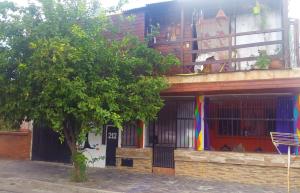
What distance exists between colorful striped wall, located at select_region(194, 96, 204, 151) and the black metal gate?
239 inches

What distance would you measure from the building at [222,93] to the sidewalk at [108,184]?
685 millimetres

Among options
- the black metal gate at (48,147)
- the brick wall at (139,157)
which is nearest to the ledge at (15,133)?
the black metal gate at (48,147)

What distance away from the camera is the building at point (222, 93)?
10.9 metres

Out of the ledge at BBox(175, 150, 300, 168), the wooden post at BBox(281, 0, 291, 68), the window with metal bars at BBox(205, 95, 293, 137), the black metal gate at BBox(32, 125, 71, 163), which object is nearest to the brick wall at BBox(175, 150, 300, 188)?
the ledge at BBox(175, 150, 300, 168)

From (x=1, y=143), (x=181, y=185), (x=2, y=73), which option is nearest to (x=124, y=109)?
(x=181, y=185)

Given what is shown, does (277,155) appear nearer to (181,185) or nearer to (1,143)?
(181,185)

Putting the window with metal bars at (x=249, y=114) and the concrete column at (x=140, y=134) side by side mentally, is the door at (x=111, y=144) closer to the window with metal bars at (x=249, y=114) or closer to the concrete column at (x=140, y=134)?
the concrete column at (x=140, y=134)

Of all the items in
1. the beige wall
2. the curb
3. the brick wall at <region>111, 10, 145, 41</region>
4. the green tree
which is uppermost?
the brick wall at <region>111, 10, 145, 41</region>

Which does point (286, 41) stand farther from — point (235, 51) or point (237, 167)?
point (237, 167)

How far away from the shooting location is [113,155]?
1400 cm

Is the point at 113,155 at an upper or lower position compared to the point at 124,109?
lower

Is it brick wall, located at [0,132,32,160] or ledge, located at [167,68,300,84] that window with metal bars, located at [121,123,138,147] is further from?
brick wall, located at [0,132,32,160]

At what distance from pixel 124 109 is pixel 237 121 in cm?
457

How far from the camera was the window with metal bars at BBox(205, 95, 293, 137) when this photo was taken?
37.8 ft
